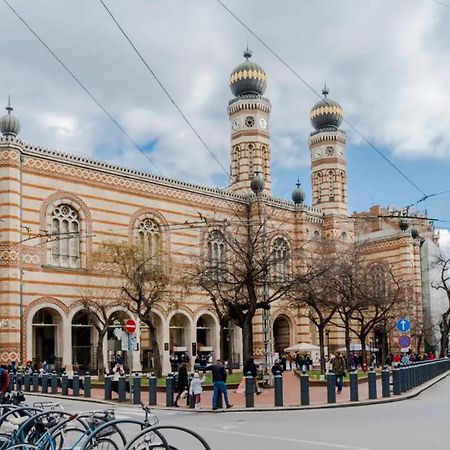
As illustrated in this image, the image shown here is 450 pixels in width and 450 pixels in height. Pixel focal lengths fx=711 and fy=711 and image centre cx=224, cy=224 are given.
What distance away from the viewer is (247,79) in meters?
54.4

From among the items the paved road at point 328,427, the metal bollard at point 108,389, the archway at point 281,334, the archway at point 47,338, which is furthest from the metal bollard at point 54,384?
the archway at point 281,334

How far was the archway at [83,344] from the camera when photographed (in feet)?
126

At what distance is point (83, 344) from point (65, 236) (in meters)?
7.47

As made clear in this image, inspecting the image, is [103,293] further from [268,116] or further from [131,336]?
Result: [268,116]

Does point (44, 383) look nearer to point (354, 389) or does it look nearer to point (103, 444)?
point (354, 389)

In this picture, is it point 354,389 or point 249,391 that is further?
point 354,389

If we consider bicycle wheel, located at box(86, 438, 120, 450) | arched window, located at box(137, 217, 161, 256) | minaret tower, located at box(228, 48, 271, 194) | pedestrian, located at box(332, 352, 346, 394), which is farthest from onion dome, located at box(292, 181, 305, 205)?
bicycle wheel, located at box(86, 438, 120, 450)

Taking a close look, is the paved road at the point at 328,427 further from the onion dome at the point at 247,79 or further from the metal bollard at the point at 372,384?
the onion dome at the point at 247,79

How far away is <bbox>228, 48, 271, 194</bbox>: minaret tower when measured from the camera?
53250 mm

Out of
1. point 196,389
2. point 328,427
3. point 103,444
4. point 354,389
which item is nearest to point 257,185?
point 354,389

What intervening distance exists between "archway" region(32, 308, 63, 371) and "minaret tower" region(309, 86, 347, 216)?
28579 mm

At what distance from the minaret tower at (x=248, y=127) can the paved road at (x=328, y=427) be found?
3327 cm

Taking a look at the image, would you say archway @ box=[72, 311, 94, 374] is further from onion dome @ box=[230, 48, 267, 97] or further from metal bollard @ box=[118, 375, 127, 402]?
onion dome @ box=[230, 48, 267, 97]

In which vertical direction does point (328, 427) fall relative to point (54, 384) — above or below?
above
